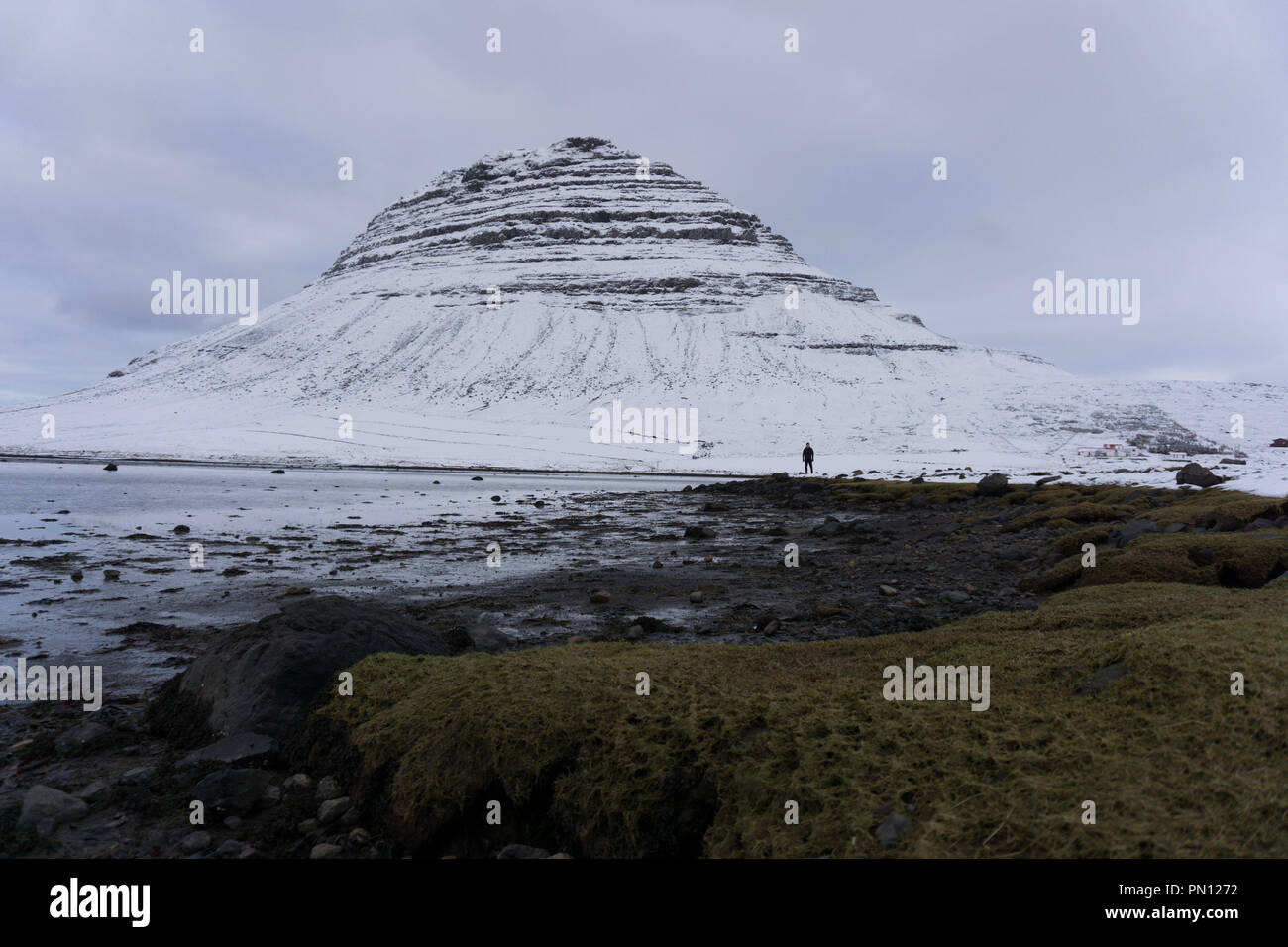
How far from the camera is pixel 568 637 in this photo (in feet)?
36.2

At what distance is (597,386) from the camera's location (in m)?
144

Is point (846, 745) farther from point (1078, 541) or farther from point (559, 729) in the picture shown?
point (1078, 541)

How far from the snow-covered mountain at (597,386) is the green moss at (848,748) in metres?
70.0

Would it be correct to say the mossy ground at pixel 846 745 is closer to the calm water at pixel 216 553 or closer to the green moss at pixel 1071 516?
the calm water at pixel 216 553

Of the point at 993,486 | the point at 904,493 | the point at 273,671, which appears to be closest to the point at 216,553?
the point at 273,671

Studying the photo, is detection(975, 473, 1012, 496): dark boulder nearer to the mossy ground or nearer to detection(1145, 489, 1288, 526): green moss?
detection(1145, 489, 1288, 526): green moss

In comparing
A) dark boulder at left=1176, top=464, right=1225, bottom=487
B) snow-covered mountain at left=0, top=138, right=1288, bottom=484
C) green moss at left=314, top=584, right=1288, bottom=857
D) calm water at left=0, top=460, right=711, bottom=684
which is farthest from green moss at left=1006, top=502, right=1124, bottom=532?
snow-covered mountain at left=0, top=138, right=1288, bottom=484

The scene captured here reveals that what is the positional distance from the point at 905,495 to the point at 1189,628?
3580 centimetres

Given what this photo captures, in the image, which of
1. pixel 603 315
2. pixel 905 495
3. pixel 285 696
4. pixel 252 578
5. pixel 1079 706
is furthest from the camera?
pixel 603 315

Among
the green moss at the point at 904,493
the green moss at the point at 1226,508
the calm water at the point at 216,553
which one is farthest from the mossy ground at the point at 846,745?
the green moss at the point at 904,493

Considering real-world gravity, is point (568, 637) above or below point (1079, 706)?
below
